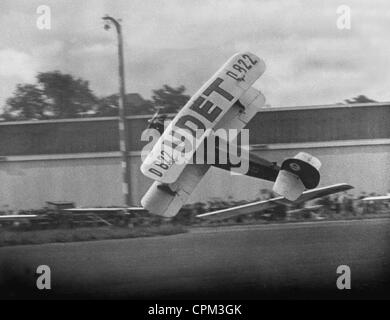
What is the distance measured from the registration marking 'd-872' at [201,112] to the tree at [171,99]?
0.09 feet

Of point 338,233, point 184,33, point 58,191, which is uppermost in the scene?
point 184,33

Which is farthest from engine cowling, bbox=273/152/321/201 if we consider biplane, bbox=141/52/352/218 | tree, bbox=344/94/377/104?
tree, bbox=344/94/377/104

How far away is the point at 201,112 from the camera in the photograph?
168 inches

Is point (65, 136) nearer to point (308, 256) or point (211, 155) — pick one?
point (211, 155)

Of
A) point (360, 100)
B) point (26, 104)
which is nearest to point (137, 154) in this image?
point (26, 104)

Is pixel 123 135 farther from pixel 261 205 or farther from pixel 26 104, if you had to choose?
pixel 261 205

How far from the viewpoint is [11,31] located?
4.32m

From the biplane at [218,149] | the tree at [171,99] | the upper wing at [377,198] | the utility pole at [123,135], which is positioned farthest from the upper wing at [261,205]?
the tree at [171,99]

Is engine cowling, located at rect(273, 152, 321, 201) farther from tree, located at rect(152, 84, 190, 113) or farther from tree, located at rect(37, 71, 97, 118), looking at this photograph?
tree, located at rect(37, 71, 97, 118)

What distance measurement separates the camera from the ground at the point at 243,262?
4.24m

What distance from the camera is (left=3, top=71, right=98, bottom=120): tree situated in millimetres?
4320
